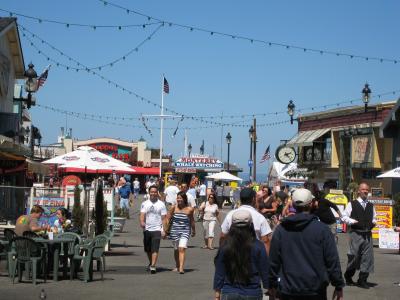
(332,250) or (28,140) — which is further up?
(28,140)

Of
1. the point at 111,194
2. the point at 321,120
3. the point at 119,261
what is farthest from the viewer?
the point at 321,120

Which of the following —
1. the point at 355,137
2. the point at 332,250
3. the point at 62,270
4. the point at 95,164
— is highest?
the point at 355,137

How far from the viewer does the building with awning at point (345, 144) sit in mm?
36594

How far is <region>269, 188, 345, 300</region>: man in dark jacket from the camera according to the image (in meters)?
6.34

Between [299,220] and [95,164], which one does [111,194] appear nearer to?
[95,164]

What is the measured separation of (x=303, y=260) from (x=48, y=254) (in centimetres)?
759

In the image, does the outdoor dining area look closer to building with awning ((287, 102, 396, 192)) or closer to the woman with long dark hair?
the woman with long dark hair

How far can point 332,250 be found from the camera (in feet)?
21.0

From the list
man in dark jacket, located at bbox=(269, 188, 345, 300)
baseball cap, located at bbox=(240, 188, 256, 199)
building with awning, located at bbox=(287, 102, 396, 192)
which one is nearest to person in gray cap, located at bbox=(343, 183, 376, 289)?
baseball cap, located at bbox=(240, 188, 256, 199)

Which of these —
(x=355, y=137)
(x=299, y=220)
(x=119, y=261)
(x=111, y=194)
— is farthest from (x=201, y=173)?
(x=299, y=220)

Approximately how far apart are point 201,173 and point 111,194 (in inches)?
1710

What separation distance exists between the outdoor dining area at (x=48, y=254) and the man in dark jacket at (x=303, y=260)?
6.60 meters

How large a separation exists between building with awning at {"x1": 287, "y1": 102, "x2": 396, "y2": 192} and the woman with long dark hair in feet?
90.3

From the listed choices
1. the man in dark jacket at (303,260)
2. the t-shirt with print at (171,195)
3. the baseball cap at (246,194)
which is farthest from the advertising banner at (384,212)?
the man in dark jacket at (303,260)
